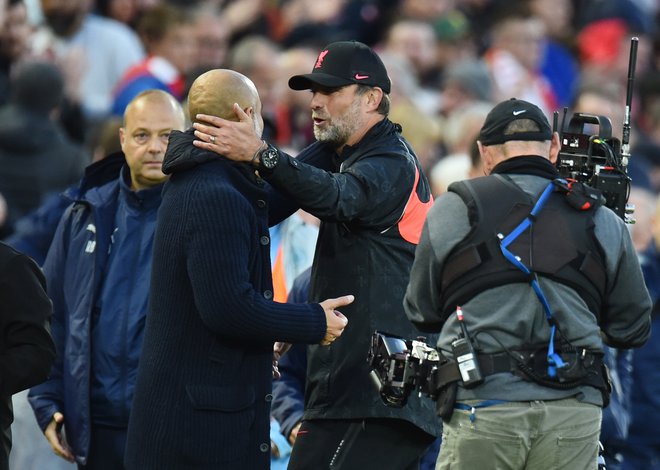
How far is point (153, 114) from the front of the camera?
22.5 feet

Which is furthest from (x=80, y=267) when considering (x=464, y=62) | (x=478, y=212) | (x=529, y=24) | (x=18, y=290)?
(x=529, y=24)

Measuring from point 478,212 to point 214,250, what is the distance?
3.28ft

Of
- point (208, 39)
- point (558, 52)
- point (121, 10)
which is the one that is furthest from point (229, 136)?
point (558, 52)

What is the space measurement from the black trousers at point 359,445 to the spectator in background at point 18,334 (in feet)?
3.81

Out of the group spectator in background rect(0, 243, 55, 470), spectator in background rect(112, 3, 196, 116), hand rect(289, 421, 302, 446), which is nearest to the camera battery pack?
hand rect(289, 421, 302, 446)

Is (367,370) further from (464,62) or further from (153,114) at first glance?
(464,62)

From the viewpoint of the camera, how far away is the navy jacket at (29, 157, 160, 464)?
645 cm

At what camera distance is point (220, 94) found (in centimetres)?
556

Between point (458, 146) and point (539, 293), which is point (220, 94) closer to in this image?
point (539, 293)

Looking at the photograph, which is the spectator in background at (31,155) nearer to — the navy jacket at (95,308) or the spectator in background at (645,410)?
the navy jacket at (95,308)

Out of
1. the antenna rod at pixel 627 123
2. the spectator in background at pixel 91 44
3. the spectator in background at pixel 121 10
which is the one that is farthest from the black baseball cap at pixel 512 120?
the spectator in background at pixel 121 10

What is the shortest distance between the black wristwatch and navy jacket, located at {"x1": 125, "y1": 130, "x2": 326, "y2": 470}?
8 cm

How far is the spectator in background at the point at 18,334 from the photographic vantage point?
5.36 m

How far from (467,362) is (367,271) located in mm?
682
